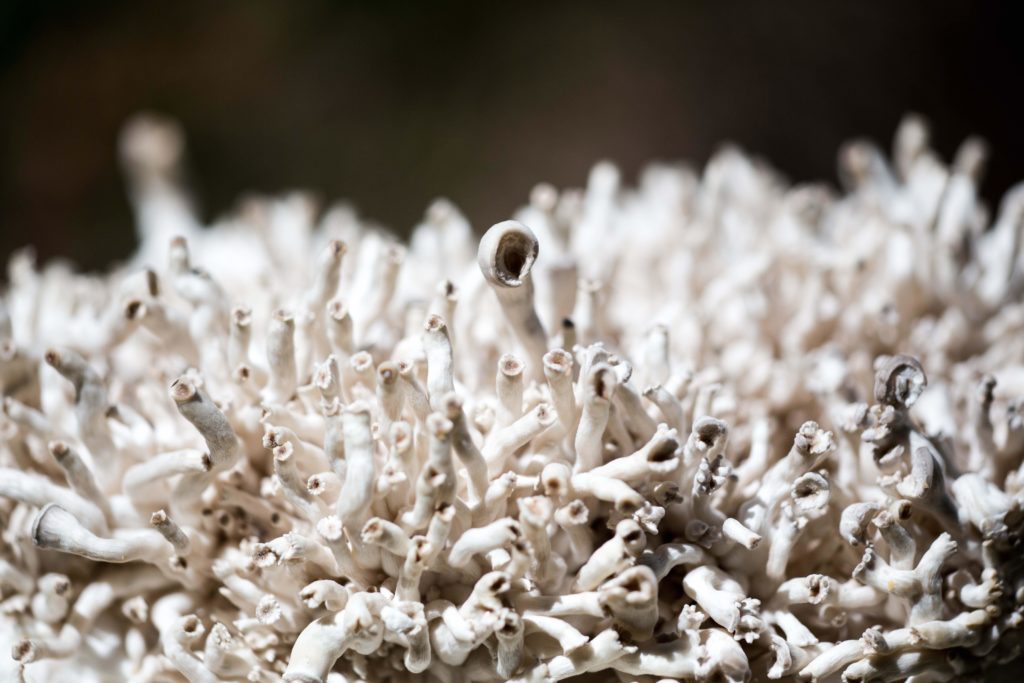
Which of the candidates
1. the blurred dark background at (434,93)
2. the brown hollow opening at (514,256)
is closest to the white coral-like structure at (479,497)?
the brown hollow opening at (514,256)

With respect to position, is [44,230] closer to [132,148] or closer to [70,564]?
[132,148]

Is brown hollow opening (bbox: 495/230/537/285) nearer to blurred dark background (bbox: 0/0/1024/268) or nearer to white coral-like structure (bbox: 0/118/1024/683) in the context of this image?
white coral-like structure (bbox: 0/118/1024/683)

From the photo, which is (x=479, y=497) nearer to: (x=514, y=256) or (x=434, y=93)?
(x=514, y=256)

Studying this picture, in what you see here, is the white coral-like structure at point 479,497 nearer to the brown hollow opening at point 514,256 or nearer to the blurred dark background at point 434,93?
the brown hollow opening at point 514,256

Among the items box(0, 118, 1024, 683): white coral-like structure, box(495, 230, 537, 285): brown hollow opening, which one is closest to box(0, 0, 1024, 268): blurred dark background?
box(0, 118, 1024, 683): white coral-like structure

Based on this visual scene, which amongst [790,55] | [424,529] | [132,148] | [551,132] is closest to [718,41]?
[790,55]
